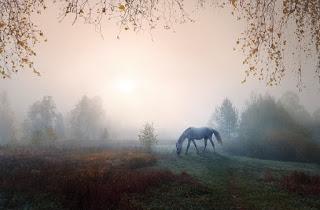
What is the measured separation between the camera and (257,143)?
168 ft

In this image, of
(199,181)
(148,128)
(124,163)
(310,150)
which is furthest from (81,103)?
(199,181)

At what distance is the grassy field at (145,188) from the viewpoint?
1711cm

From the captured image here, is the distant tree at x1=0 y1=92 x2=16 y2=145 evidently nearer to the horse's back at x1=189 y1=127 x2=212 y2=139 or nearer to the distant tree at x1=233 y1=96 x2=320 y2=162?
the distant tree at x1=233 y1=96 x2=320 y2=162

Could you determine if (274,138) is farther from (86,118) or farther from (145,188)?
(86,118)

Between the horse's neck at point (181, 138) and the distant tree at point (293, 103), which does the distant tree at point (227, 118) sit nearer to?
the distant tree at point (293, 103)

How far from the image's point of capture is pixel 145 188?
19906mm

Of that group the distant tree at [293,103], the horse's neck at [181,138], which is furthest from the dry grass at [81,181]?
the distant tree at [293,103]

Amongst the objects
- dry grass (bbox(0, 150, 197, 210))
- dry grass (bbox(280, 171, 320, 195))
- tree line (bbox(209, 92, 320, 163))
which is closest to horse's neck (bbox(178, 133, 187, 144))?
dry grass (bbox(0, 150, 197, 210))

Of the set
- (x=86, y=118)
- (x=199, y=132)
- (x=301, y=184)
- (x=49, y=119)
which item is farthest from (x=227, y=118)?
(x=301, y=184)

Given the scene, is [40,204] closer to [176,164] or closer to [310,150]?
[176,164]

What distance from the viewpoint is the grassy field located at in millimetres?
17109

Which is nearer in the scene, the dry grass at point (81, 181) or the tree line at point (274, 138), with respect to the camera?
the dry grass at point (81, 181)

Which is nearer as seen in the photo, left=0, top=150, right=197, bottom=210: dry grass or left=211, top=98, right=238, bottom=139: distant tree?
left=0, top=150, right=197, bottom=210: dry grass

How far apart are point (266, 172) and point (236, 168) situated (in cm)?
219
